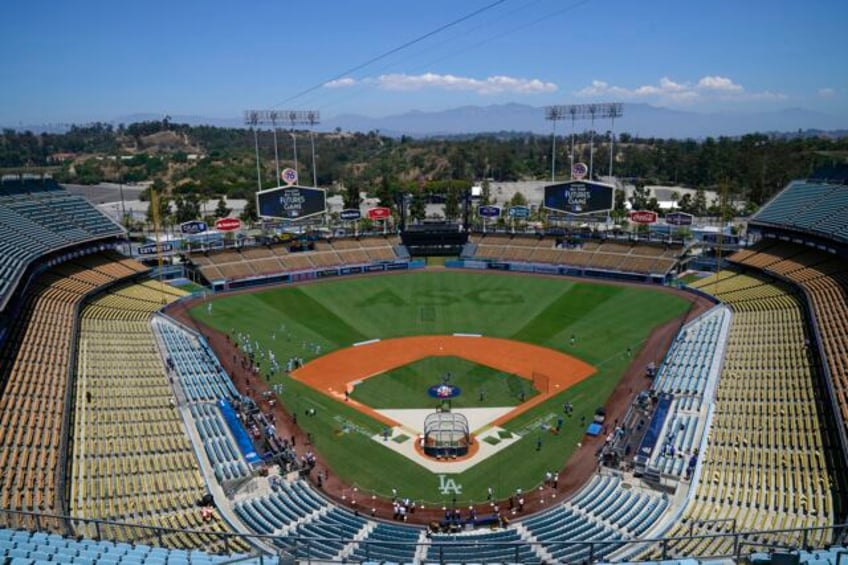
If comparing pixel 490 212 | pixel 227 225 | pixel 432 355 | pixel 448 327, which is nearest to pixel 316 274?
pixel 227 225

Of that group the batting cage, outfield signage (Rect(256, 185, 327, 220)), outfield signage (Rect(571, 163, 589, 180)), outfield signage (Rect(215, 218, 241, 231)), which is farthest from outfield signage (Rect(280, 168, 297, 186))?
the batting cage

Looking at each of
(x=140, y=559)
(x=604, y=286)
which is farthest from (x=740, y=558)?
(x=604, y=286)

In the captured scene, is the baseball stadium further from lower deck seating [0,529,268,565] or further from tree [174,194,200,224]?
tree [174,194,200,224]

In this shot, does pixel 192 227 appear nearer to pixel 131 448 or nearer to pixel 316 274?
pixel 316 274

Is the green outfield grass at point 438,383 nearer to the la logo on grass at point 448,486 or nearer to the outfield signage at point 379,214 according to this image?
the la logo on grass at point 448,486

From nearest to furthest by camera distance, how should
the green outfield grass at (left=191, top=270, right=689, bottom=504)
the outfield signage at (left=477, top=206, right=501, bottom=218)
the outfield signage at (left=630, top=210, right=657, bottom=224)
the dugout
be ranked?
the green outfield grass at (left=191, top=270, right=689, bottom=504) < the outfield signage at (left=630, top=210, right=657, bottom=224) < the outfield signage at (left=477, top=206, right=501, bottom=218) < the dugout
